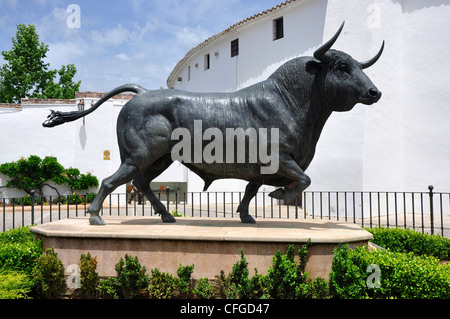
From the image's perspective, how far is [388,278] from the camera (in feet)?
10.1

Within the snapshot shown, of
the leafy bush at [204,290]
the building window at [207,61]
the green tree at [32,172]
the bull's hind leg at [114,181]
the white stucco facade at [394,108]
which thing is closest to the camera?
the leafy bush at [204,290]

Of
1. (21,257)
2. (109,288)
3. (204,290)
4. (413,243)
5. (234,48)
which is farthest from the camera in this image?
(234,48)

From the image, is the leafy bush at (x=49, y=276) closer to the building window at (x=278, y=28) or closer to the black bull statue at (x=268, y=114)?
the black bull statue at (x=268, y=114)

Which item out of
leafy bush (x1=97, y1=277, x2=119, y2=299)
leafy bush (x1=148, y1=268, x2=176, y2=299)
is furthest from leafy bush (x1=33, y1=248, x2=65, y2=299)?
leafy bush (x1=148, y1=268, x2=176, y2=299)

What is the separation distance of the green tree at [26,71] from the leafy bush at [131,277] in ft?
70.1

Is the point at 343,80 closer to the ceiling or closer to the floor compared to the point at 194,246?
closer to the ceiling

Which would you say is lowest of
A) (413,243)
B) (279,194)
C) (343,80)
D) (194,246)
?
(413,243)

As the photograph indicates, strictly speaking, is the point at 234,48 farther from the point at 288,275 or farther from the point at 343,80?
the point at 288,275

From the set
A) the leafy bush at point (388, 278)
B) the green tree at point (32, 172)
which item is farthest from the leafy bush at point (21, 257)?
Result: the green tree at point (32, 172)

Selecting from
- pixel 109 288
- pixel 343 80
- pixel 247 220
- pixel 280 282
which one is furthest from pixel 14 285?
pixel 343 80

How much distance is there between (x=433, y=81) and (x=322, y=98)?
1029cm

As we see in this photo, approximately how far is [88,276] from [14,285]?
0.66 m

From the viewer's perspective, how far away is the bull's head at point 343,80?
3.64 metres

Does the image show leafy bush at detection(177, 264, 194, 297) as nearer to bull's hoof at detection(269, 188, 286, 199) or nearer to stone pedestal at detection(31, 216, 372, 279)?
stone pedestal at detection(31, 216, 372, 279)
